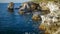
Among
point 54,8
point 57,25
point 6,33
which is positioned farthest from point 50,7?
point 6,33

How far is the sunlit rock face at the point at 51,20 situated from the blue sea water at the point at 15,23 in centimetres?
26

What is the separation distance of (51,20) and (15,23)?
118 centimetres

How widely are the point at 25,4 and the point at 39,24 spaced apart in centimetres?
84

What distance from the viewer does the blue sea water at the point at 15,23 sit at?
6539 millimetres

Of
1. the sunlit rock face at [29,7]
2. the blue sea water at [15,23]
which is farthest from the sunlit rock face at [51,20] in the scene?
the sunlit rock face at [29,7]

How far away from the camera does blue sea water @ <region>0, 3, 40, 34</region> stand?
6539mm

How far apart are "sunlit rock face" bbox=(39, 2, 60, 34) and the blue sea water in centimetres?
26

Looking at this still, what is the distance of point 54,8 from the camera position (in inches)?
261

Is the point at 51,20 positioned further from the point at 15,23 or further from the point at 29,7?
the point at 15,23

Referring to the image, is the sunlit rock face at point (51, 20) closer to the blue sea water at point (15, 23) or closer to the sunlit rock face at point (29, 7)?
the blue sea water at point (15, 23)

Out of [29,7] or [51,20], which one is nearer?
[51,20]

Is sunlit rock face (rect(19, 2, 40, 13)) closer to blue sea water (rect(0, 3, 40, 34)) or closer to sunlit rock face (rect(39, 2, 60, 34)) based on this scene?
blue sea water (rect(0, 3, 40, 34))

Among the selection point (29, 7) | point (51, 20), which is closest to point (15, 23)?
point (29, 7)

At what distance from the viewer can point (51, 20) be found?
653 centimetres
